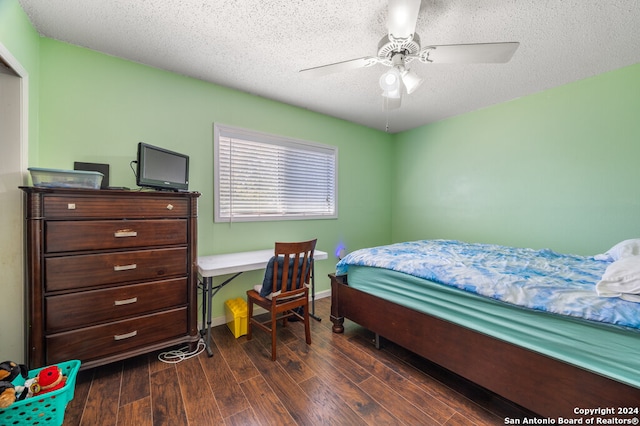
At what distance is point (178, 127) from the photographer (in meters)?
2.44

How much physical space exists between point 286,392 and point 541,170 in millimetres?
3331

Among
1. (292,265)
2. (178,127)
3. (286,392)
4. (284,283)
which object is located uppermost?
(178,127)

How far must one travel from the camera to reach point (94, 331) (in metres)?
1.69

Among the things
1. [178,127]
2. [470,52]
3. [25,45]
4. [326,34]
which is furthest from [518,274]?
[25,45]

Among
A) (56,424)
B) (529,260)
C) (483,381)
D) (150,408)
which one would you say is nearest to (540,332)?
(483,381)

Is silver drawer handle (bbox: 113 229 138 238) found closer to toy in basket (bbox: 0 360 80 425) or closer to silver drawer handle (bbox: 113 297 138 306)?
silver drawer handle (bbox: 113 297 138 306)

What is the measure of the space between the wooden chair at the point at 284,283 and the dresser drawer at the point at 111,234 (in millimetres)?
762

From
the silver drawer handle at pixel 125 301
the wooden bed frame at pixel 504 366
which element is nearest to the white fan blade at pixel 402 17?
the wooden bed frame at pixel 504 366

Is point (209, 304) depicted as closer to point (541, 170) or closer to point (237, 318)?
point (237, 318)

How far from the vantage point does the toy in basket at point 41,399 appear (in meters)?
1.22

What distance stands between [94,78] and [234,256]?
6.28ft

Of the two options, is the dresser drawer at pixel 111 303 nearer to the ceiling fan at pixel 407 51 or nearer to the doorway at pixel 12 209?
the doorway at pixel 12 209

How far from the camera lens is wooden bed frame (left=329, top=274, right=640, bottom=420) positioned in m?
1.14

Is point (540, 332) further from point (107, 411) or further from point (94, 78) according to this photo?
point (94, 78)
